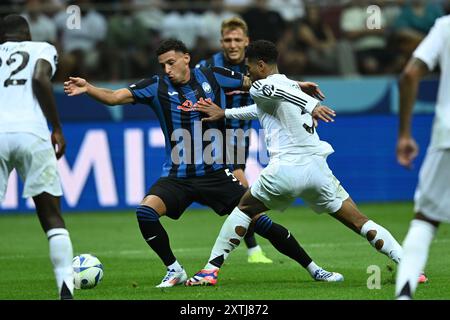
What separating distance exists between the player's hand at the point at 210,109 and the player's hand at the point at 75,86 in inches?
52.4

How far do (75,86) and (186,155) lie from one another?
1482mm

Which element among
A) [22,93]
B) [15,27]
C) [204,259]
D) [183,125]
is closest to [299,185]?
[183,125]

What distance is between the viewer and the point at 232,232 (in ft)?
28.4

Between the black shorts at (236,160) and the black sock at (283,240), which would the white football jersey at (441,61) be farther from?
the black shorts at (236,160)

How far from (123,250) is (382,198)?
6.50m

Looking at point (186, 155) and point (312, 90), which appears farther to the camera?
point (186, 155)

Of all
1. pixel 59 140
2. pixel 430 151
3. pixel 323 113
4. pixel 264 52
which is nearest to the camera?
pixel 430 151

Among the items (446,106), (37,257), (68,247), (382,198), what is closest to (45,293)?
(68,247)

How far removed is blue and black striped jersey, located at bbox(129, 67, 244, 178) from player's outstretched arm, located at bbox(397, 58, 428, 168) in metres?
3.33

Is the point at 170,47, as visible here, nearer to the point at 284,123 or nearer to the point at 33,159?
the point at 284,123

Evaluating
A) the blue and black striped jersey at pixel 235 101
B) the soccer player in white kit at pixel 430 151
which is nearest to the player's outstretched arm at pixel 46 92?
the soccer player in white kit at pixel 430 151

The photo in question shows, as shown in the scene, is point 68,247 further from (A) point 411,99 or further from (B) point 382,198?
(B) point 382,198

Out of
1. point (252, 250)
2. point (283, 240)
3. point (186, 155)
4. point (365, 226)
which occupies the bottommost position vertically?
point (252, 250)

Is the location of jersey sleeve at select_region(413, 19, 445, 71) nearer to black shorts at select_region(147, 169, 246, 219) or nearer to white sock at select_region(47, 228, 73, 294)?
white sock at select_region(47, 228, 73, 294)
